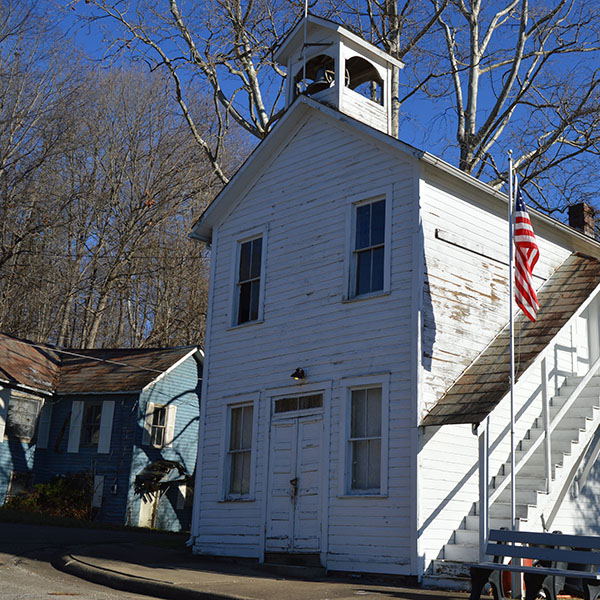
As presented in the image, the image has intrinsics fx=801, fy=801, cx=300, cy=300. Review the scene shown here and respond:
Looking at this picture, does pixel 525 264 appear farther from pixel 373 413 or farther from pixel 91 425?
pixel 91 425

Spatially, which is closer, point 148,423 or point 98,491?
point 98,491

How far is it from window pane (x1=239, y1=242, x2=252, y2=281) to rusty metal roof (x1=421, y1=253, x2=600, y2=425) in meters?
5.06

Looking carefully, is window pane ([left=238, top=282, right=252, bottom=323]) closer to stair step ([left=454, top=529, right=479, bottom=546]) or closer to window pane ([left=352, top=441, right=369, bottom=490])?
window pane ([left=352, top=441, right=369, bottom=490])

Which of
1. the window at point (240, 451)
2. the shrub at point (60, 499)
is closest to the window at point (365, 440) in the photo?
the window at point (240, 451)

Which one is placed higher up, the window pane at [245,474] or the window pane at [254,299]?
the window pane at [254,299]

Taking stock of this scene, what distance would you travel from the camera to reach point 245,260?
1600cm

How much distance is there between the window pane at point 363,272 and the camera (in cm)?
1345

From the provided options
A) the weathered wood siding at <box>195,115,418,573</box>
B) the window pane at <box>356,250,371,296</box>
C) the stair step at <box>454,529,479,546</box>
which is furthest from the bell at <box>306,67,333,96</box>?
the stair step at <box>454,529,479,546</box>

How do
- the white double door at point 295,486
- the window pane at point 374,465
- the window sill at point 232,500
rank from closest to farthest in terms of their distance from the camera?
1. the window pane at point 374,465
2. the white double door at point 295,486
3. the window sill at point 232,500

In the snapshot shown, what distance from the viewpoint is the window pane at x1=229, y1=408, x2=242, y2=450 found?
15039 millimetres

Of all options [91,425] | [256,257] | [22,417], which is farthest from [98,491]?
[256,257]

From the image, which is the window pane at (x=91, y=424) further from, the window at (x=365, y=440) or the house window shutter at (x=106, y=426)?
the window at (x=365, y=440)

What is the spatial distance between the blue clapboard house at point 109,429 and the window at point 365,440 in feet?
47.8

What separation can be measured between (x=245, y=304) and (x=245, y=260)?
917mm
